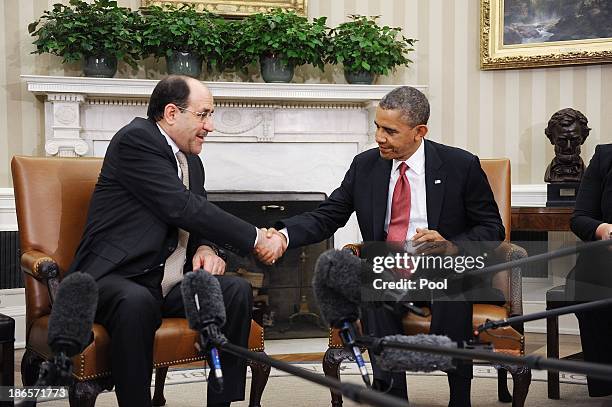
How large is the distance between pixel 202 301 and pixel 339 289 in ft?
0.92

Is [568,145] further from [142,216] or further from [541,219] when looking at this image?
[142,216]

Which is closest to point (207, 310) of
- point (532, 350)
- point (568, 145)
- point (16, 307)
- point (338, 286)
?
point (338, 286)

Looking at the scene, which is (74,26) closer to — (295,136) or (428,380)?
(295,136)

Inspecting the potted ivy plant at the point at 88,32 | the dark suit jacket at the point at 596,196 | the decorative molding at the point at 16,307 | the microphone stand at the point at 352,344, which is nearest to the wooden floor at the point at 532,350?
the decorative molding at the point at 16,307

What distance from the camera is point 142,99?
5.22 m

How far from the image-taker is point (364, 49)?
5281mm

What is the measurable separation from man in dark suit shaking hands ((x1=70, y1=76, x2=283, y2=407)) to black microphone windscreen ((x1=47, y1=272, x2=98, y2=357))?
1114 mm

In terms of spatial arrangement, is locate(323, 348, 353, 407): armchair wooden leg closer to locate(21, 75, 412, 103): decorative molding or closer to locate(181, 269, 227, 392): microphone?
locate(181, 269, 227, 392): microphone

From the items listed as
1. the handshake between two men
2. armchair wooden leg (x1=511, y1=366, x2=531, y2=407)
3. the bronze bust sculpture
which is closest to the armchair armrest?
the handshake between two men

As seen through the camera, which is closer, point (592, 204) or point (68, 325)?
point (68, 325)

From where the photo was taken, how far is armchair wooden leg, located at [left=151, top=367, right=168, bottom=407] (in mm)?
3557

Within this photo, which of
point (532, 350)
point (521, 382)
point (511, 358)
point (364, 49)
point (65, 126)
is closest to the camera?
point (511, 358)

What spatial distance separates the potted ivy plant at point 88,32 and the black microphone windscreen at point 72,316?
348 cm

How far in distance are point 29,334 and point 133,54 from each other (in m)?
2.43
